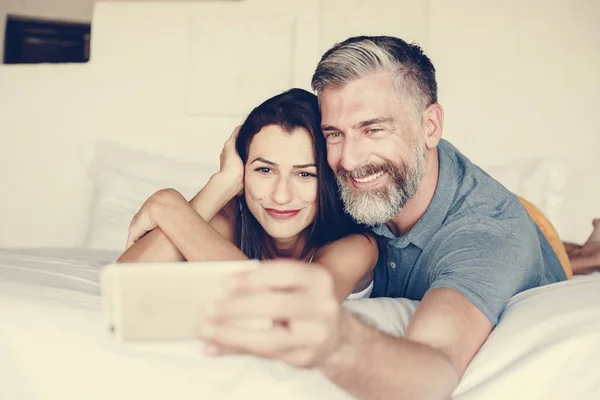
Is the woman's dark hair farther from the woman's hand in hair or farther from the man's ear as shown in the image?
the man's ear

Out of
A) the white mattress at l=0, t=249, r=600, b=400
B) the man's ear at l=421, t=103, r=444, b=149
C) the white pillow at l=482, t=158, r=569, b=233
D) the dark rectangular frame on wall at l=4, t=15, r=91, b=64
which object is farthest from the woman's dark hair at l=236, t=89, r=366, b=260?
the dark rectangular frame on wall at l=4, t=15, r=91, b=64

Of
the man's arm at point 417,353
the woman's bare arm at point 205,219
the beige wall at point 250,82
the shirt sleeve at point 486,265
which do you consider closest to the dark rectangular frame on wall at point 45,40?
the beige wall at point 250,82

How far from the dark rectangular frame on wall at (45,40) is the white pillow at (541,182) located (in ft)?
6.00

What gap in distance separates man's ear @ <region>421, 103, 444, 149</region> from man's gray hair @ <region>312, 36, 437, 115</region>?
0.06ft

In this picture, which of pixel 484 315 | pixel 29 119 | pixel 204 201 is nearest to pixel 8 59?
pixel 29 119

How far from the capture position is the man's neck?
143cm

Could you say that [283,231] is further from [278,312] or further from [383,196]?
[278,312]

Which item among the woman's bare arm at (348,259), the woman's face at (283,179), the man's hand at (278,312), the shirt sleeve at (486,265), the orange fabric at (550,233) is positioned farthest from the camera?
the orange fabric at (550,233)

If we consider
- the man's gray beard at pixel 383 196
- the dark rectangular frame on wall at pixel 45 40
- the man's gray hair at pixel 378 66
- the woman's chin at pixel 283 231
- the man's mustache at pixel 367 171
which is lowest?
the woman's chin at pixel 283 231

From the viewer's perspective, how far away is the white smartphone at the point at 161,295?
585 mm

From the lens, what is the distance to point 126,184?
83.6 inches

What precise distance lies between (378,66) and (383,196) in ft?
0.92

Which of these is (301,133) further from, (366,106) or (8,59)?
(8,59)

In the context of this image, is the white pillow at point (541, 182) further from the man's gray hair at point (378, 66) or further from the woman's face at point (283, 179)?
the woman's face at point (283, 179)
